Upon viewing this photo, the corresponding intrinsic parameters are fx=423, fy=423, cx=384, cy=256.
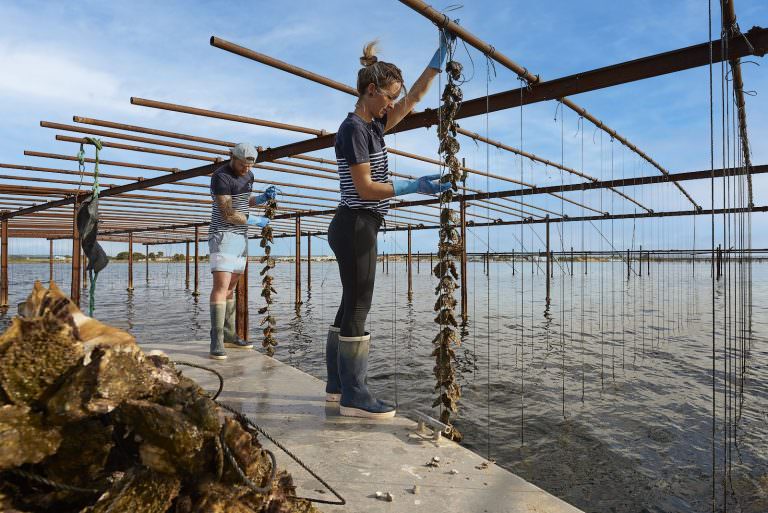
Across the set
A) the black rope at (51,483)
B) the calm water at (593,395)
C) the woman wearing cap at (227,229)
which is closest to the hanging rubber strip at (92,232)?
the woman wearing cap at (227,229)

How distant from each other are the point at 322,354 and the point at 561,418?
15.7ft

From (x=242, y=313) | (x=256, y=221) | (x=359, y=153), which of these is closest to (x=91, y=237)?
(x=256, y=221)

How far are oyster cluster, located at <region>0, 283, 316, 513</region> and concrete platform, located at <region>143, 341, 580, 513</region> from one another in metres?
0.55

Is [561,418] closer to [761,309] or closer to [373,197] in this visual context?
[373,197]

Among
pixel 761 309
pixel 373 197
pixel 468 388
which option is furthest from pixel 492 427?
pixel 761 309

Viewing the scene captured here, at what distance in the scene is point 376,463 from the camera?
228 centimetres

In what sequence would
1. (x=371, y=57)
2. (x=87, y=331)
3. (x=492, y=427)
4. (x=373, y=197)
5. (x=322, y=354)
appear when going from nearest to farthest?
(x=87, y=331)
(x=373, y=197)
(x=371, y=57)
(x=492, y=427)
(x=322, y=354)

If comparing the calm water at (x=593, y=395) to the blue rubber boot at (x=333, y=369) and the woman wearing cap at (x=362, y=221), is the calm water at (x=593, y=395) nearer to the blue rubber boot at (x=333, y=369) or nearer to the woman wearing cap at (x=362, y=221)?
the blue rubber boot at (x=333, y=369)

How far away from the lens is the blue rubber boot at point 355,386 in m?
2.96

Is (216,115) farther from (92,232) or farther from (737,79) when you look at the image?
(737,79)

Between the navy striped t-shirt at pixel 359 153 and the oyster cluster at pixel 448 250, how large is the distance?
0.46 m

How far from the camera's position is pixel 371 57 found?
119 inches

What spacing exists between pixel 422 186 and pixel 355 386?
152 centimetres

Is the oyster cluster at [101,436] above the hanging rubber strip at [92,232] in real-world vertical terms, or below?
below
